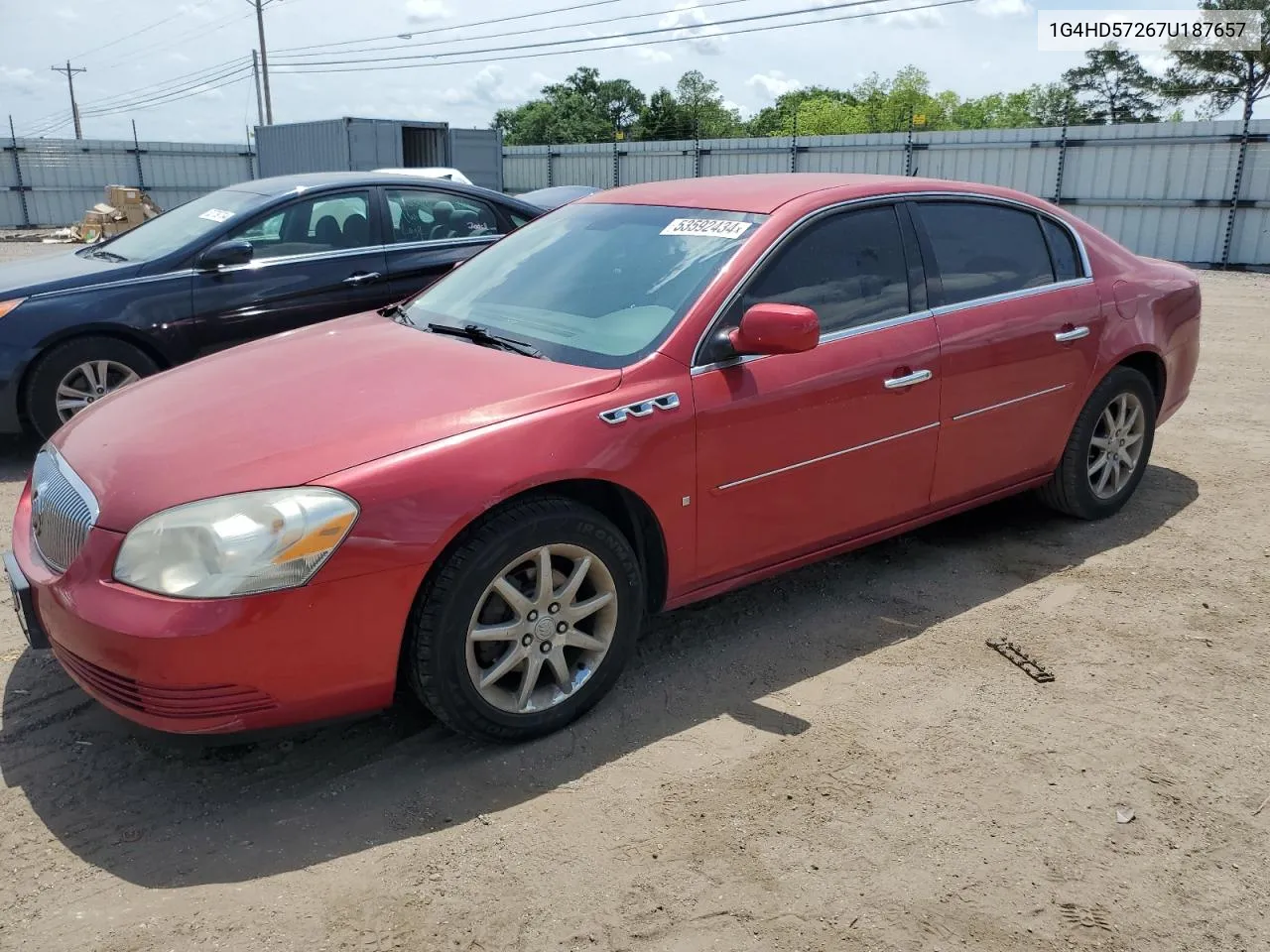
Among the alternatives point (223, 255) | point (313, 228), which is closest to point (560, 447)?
point (223, 255)

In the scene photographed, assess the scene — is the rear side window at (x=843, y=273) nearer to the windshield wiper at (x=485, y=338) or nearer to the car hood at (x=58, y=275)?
the windshield wiper at (x=485, y=338)

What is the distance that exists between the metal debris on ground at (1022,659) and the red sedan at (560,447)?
579mm

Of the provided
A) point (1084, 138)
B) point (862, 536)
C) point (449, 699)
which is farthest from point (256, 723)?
point (1084, 138)

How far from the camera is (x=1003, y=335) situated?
13.6 ft

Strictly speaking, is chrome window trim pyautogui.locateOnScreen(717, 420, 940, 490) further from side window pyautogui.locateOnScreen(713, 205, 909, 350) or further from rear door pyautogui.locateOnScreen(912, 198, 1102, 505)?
side window pyautogui.locateOnScreen(713, 205, 909, 350)

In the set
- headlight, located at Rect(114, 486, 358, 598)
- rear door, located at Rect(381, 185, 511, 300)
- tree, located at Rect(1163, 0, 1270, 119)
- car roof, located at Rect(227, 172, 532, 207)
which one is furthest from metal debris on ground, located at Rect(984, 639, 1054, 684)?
tree, located at Rect(1163, 0, 1270, 119)

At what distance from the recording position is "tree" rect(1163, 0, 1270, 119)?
135 feet

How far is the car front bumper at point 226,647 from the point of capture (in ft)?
8.25

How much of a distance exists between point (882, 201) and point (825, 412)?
0.95 metres

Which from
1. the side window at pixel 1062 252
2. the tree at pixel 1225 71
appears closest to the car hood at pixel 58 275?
the side window at pixel 1062 252

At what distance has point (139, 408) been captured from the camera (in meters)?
3.27

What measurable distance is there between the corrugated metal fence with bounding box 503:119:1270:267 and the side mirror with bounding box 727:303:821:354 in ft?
54.5

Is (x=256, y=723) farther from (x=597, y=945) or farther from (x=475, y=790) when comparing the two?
(x=597, y=945)

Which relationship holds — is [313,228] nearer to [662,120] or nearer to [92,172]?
[92,172]
